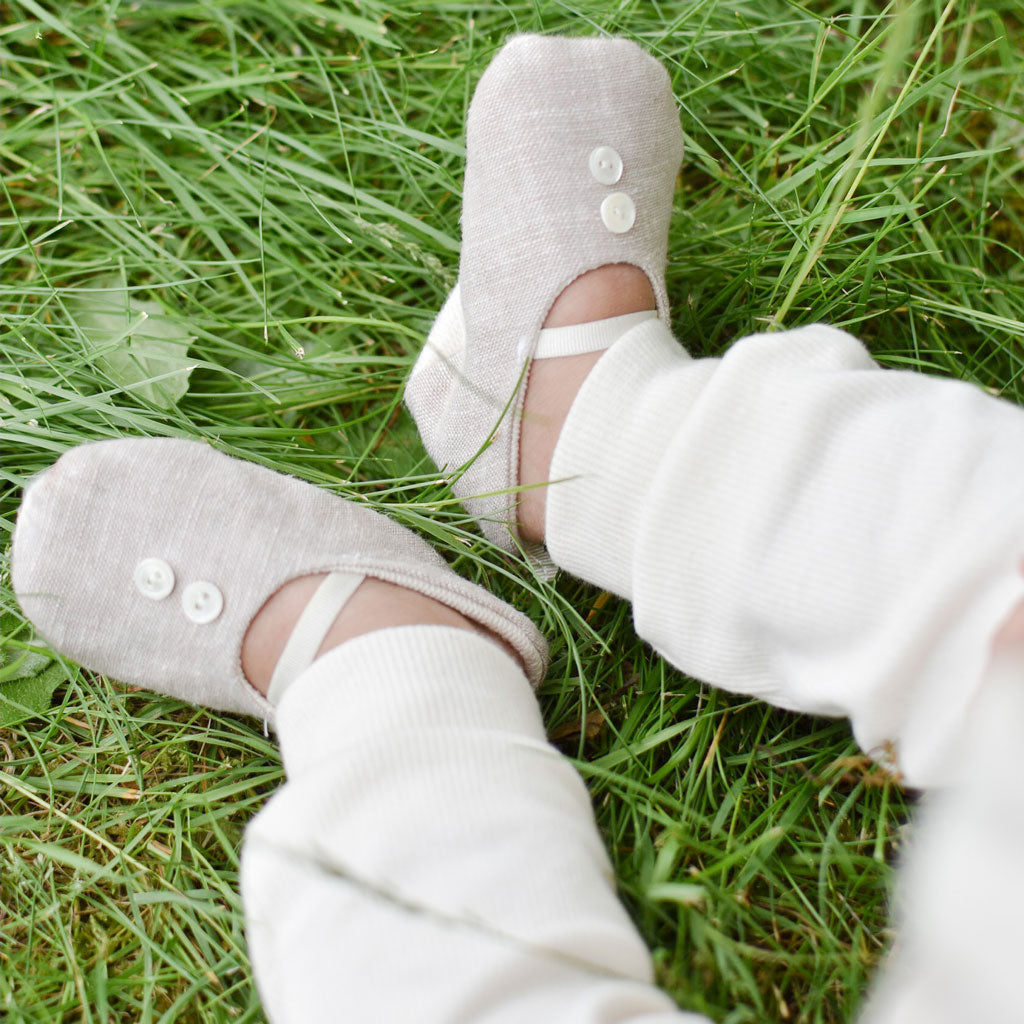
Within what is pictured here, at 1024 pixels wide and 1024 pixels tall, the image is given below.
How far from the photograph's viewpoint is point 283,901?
0.65 m

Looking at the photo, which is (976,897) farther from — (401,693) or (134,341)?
(134,341)

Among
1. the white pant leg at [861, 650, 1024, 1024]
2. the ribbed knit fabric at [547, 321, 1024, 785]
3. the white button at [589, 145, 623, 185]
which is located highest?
the white button at [589, 145, 623, 185]

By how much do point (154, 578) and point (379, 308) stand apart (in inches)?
15.1

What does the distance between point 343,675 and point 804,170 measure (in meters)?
0.68

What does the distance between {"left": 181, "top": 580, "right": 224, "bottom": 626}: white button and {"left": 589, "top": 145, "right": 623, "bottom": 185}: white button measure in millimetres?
519

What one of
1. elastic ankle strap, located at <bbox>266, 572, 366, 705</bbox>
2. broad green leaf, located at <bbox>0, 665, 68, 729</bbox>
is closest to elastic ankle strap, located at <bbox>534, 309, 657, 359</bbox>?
elastic ankle strap, located at <bbox>266, 572, 366, 705</bbox>

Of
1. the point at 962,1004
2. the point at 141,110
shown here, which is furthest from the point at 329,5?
the point at 962,1004

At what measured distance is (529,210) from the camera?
905mm

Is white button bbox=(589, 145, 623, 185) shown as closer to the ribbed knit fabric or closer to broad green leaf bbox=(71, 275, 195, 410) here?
the ribbed knit fabric

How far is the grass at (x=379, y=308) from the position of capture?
2.71 ft

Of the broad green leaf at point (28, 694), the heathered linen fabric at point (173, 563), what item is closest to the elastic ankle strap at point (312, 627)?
the heathered linen fabric at point (173, 563)

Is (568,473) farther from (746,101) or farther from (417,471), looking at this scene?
(746,101)

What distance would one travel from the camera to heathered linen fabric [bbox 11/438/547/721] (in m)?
0.84

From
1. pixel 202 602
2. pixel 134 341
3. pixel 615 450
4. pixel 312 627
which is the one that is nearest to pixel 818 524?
pixel 615 450
